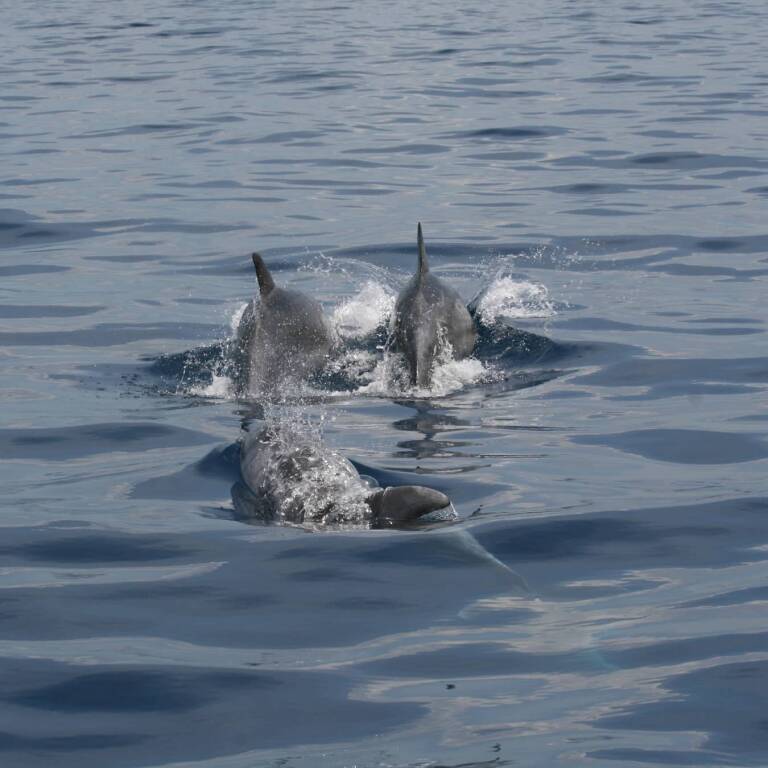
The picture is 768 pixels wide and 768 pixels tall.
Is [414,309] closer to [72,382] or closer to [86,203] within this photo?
[72,382]

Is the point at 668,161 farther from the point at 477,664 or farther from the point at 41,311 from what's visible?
the point at 477,664

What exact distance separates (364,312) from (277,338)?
194 centimetres

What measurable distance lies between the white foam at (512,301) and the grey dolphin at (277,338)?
5.29 ft

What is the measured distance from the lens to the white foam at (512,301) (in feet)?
48.4

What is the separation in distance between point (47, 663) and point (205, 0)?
50.4 meters

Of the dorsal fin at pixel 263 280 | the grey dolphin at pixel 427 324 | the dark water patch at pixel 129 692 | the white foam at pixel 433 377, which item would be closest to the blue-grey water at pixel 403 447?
the dark water patch at pixel 129 692

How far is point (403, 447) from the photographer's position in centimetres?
1049

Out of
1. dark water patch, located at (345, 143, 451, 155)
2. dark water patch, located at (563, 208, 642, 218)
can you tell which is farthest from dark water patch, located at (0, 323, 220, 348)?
dark water patch, located at (345, 143, 451, 155)

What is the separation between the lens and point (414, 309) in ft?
45.0

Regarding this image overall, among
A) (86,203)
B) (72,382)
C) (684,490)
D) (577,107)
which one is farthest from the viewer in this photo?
(577,107)

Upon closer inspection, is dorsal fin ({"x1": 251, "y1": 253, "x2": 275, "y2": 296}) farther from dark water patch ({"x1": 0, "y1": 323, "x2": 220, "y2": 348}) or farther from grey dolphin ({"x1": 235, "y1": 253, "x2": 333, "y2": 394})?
dark water patch ({"x1": 0, "y1": 323, "x2": 220, "y2": 348})

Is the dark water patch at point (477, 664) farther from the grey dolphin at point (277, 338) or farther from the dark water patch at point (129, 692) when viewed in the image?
the grey dolphin at point (277, 338)

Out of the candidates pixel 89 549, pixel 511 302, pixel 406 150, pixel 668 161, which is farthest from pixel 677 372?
pixel 406 150

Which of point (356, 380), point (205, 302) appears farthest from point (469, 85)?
point (356, 380)
